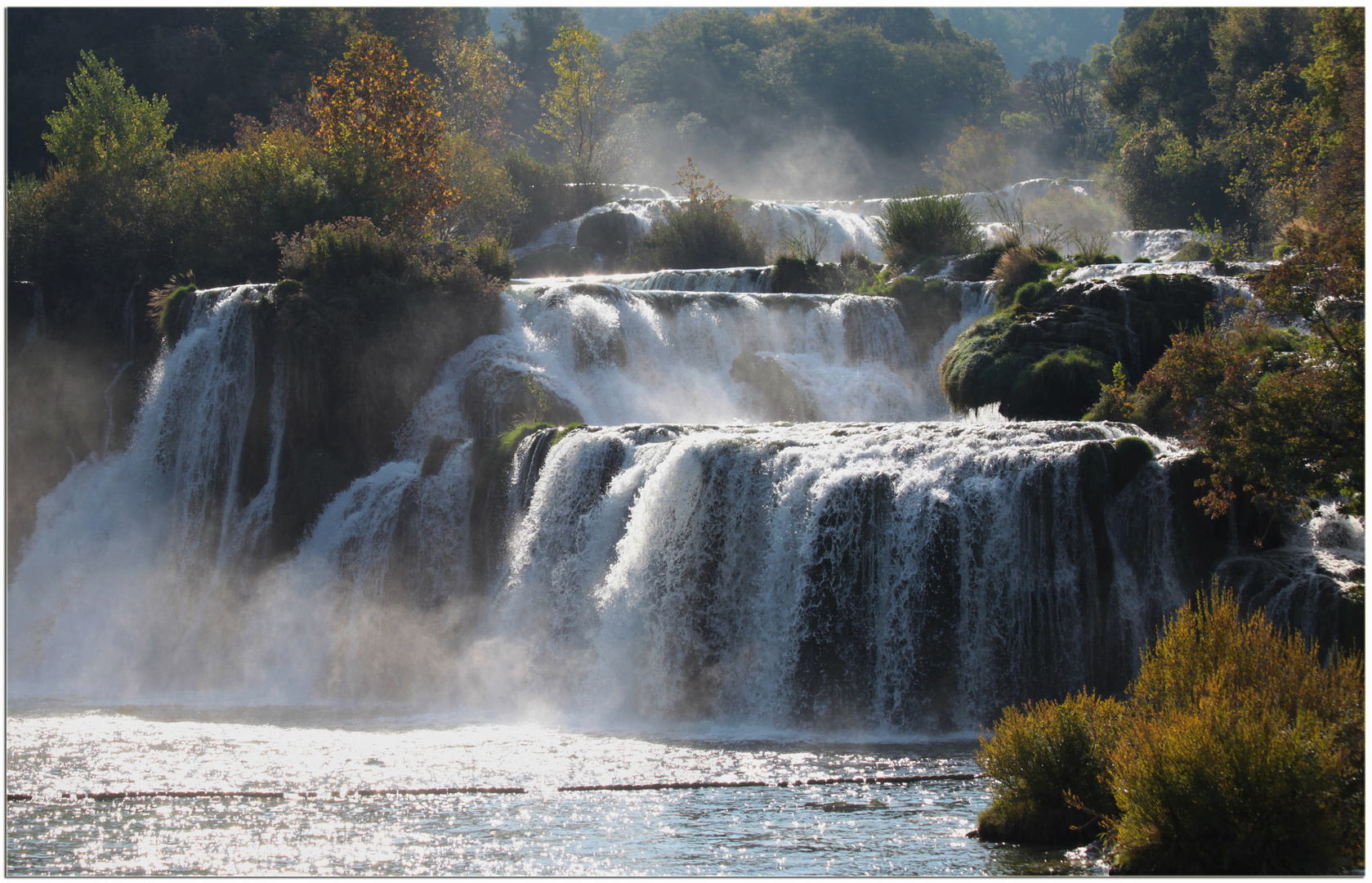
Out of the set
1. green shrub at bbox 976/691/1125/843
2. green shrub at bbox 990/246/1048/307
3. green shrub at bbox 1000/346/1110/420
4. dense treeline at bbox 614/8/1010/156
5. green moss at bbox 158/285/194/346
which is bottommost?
green shrub at bbox 976/691/1125/843

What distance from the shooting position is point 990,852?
873 centimetres

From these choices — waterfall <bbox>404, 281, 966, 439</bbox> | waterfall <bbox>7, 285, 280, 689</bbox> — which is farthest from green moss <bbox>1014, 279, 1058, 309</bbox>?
waterfall <bbox>7, 285, 280, 689</bbox>

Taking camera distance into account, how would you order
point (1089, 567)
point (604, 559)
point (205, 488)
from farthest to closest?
1. point (205, 488)
2. point (604, 559)
3. point (1089, 567)

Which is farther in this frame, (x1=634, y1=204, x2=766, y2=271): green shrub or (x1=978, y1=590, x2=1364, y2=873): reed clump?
(x1=634, y1=204, x2=766, y2=271): green shrub

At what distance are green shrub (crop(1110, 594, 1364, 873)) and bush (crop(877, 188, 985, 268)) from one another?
2045 centimetres

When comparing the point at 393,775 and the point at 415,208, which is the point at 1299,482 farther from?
the point at 415,208

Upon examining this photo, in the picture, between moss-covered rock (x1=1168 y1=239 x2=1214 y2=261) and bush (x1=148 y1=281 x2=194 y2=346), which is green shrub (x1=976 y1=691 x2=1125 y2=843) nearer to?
bush (x1=148 y1=281 x2=194 y2=346)

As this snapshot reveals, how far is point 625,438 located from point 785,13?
75.4 metres

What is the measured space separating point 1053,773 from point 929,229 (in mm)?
20801

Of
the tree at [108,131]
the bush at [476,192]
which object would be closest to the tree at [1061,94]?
the bush at [476,192]

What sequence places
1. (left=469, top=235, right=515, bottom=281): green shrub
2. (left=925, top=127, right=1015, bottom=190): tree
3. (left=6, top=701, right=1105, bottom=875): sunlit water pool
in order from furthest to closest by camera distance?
(left=925, top=127, right=1015, bottom=190): tree < (left=469, top=235, right=515, bottom=281): green shrub < (left=6, top=701, right=1105, bottom=875): sunlit water pool

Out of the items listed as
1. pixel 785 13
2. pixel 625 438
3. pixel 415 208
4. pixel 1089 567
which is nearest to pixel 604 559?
pixel 625 438

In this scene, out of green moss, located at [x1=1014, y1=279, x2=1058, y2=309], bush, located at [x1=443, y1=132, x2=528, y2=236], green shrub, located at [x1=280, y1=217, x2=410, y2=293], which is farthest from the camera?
bush, located at [x1=443, y1=132, x2=528, y2=236]

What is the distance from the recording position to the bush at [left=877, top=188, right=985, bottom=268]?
2778 cm
